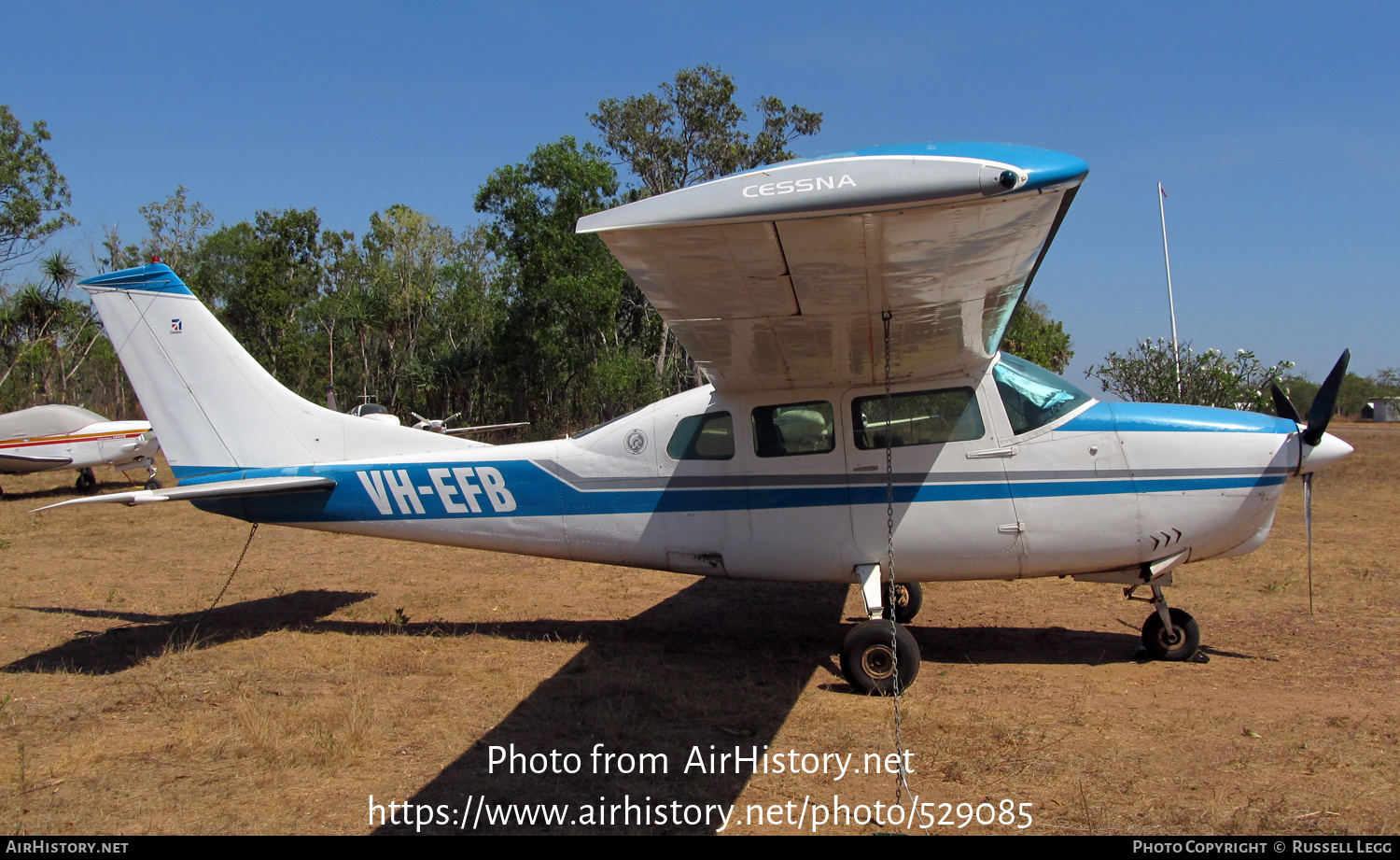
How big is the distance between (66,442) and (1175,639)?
71.3 feet

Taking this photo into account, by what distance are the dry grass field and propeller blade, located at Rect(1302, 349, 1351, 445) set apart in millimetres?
1647

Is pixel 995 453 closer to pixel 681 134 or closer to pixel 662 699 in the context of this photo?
pixel 662 699

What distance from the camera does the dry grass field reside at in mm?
3949

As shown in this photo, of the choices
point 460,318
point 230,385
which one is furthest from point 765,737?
point 460,318

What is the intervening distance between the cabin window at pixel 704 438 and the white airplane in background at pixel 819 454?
2 cm

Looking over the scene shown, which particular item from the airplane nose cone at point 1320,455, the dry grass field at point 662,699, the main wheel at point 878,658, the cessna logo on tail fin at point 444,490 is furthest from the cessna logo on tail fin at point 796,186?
the airplane nose cone at point 1320,455

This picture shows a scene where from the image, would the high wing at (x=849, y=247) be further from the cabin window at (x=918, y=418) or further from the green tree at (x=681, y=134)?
the green tree at (x=681, y=134)

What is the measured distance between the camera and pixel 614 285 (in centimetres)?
2562

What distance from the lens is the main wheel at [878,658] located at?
18.0ft

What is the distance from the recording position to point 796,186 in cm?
308

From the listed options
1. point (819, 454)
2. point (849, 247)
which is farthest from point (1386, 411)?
point (849, 247)

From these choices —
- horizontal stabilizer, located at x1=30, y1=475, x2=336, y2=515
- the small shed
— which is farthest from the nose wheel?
the small shed

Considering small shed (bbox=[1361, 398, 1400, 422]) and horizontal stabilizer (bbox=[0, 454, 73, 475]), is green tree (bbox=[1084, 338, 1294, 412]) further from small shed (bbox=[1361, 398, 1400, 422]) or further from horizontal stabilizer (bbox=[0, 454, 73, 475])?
small shed (bbox=[1361, 398, 1400, 422])

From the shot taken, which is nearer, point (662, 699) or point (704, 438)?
point (662, 699)
